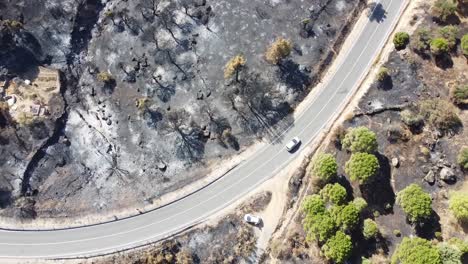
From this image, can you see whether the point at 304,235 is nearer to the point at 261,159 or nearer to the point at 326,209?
the point at 326,209

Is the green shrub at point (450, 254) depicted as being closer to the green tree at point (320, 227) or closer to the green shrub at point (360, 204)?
the green shrub at point (360, 204)

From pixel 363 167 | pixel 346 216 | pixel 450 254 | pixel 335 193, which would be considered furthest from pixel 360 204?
pixel 450 254

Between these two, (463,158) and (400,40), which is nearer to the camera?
(463,158)

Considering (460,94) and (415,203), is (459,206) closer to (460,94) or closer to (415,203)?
(415,203)

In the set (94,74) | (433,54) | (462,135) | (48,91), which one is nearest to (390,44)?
(433,54)

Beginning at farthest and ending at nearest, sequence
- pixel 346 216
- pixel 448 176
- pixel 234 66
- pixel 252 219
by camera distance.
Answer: pixel 234 66 < pixel 252 219 < pixel 448 176 < pixel 346 216

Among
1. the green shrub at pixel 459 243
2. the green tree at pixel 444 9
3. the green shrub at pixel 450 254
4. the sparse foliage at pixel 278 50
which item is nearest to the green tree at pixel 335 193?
the green shrub at pixel 450 254
